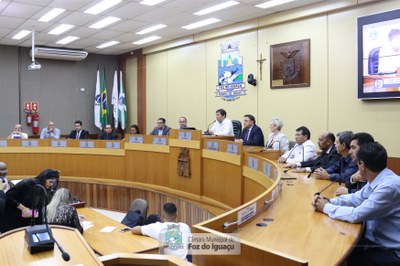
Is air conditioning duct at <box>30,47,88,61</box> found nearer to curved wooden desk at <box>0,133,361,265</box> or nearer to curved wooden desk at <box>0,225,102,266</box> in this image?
curved wooden desk at <box>0,133,361,265</box>

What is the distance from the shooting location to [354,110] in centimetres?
569

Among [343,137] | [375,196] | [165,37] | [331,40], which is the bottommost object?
[375,196]

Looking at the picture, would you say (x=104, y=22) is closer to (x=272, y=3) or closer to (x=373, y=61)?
(x=272, y=3)

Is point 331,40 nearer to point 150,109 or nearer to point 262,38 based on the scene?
point 262,38

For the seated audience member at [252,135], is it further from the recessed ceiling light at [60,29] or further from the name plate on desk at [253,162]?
the recessed ceiling light at [60,29]

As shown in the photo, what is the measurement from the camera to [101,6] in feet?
20.1

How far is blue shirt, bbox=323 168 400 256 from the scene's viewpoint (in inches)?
74.3

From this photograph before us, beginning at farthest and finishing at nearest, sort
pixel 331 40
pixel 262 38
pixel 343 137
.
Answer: pixel 262 38, pixel 331 40, pixel 343 137

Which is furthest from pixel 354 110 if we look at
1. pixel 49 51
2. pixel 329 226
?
pixel 49 51

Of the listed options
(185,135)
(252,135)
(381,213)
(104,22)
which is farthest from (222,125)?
(381,213)

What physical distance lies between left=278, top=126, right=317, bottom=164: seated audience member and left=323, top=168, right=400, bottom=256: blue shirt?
2.17m

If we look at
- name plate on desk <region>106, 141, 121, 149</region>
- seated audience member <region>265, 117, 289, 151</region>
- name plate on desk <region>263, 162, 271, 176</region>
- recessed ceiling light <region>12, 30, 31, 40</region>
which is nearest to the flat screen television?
seated audience member <region>265, 117, 289, 151</region>

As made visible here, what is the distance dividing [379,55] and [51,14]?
5.46 metres

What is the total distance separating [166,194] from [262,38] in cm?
350
